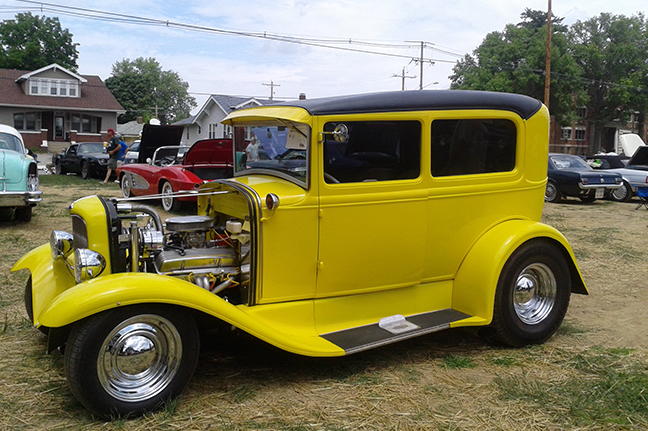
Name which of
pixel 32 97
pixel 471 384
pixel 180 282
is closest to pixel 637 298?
pixel 471 384

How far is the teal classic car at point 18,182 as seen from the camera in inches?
353

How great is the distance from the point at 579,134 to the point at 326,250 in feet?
183

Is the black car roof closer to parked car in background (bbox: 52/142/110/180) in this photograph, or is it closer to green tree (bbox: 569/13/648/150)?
parked car in background (bbox: 52/142/110/180)

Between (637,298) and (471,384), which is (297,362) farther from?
(637,298)

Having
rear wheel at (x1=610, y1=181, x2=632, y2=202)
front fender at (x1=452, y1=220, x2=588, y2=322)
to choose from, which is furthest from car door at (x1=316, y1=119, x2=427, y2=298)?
rear wheel at (x1=610, y1=181, x2=632, y2=202)

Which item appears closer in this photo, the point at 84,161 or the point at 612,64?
the point at 84,161

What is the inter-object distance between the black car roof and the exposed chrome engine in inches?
40.3

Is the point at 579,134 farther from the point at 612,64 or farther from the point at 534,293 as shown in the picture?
the point at 534,293

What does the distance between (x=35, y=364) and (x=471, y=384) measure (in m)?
3.03

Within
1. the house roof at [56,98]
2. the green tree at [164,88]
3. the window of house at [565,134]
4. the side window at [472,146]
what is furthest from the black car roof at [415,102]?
the green tree at [164,88]

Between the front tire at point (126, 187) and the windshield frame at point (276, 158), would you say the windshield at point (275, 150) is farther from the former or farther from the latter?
the front tire at point (126, 187)

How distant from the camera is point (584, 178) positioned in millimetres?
15242

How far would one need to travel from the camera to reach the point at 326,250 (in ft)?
12.9

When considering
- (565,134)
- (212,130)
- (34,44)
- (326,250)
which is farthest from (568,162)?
(34,44)
